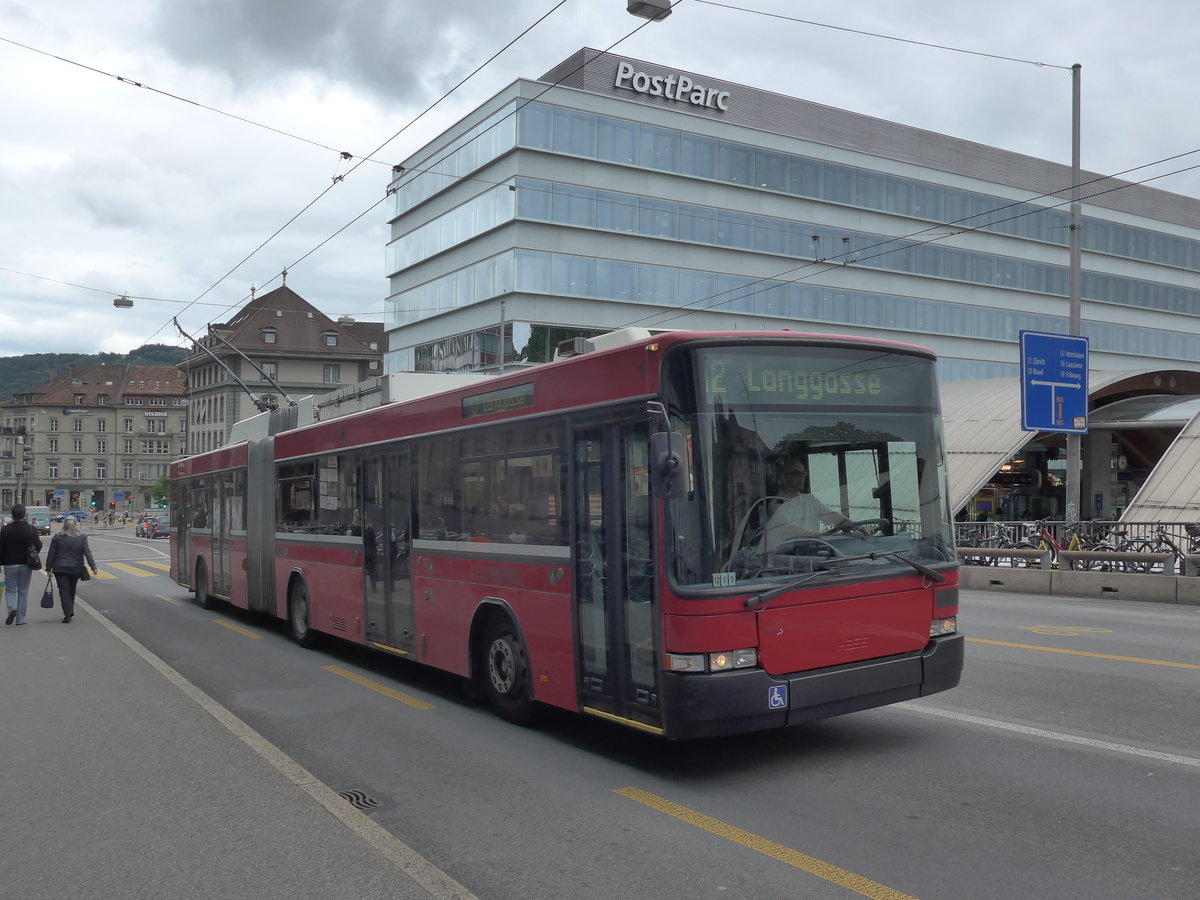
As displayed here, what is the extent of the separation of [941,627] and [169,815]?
15.6 ft

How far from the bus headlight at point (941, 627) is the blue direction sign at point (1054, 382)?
15786 mm

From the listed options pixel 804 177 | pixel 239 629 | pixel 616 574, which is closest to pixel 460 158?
pixel 804 177

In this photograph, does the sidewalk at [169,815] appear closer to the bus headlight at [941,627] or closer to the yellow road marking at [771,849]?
the yellow road marking at [771,849]

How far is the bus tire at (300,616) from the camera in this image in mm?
12828

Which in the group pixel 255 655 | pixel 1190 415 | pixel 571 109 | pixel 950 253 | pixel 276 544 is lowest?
pixel 255 655

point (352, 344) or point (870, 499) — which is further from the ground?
point (352, 344)

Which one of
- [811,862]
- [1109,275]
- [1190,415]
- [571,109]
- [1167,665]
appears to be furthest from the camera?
[1109,275]

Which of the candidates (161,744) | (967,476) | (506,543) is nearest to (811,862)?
(506,543)

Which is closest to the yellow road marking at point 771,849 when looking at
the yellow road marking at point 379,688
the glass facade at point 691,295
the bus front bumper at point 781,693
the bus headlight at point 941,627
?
the bus front bumper at point 781,693

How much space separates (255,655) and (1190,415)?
1304 inches

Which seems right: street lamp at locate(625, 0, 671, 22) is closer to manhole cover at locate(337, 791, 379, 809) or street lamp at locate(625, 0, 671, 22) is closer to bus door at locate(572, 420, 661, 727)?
bus door at locate(572, 420, 661, 727)

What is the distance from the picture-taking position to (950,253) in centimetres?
5781

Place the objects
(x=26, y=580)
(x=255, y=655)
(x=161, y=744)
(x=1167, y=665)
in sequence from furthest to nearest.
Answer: (x=26, y=580), (x=255, y=655), (x=1167, y=665), (x=161, y=744)

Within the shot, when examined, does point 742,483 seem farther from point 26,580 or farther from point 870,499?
point 26,580
